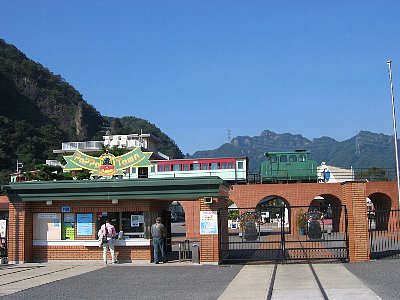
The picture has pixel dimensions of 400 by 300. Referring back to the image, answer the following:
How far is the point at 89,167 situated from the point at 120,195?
3.19 meters

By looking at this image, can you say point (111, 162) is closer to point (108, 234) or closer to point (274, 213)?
point (108, 234)

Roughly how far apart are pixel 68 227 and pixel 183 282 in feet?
25.6

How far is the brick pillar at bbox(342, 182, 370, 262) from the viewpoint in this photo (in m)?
19.4

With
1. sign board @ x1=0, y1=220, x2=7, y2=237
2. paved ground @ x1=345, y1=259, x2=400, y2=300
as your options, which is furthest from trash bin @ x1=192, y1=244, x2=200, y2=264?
sign board @ x1=0, y1=220, x2=7, y2=237

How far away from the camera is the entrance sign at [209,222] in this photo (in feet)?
65.6

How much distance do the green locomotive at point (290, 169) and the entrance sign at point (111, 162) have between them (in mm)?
Answer: 27924

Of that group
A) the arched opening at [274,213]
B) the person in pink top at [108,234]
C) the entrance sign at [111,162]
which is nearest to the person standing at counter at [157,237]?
the person in pink top at [108,234]

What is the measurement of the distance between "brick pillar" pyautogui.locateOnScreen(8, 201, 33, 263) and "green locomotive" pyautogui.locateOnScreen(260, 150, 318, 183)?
99.4ft

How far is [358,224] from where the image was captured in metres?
19.6

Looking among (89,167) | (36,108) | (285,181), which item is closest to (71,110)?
(36,108)

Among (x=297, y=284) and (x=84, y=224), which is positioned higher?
(x=84, y=224)

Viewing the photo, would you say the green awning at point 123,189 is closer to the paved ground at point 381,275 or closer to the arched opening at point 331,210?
the paved ground at point 381,275

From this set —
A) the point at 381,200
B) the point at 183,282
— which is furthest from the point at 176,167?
the point at 183,282

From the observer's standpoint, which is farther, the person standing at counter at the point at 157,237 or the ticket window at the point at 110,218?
the ticket window at the point at 110,218
